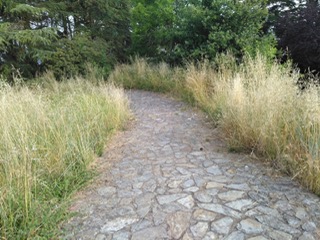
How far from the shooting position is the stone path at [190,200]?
184 centimetres

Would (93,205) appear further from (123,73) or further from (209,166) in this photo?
(123,73)

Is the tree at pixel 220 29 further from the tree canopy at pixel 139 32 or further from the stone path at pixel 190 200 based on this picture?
the stone path at pixel 190 200

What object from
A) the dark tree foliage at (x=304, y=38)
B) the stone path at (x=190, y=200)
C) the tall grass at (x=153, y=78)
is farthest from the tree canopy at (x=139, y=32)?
the stone path at (x=190, y=200)

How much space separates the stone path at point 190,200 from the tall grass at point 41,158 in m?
0.20

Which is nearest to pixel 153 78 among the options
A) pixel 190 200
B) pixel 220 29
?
pixel 220 29

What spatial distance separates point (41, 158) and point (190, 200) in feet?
5.04

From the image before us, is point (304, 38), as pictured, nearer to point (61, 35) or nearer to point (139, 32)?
point (139, 32)

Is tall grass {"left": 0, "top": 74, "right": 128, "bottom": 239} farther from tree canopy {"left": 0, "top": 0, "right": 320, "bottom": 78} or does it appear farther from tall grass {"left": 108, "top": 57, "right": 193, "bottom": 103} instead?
tree canopy {"left": 0, "top": 0, "right": 320, "bottom": 78}

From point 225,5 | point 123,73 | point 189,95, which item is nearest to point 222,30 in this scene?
point 225,5

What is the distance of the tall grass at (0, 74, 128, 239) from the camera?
5.85 ft

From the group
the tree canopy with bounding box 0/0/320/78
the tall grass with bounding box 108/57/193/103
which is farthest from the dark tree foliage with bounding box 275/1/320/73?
the tall grass with bounding box 108/57/193/103

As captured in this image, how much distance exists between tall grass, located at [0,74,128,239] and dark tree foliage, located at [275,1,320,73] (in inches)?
371

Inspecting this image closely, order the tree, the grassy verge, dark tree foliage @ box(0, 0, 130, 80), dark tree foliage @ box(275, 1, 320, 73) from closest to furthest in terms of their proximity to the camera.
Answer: the grassy verge → the tree → dark tree foliage @ box(0, 0, 130, 80) → dark tree foliage @ box(275, 1, 320, 73)

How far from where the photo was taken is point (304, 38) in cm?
1044
